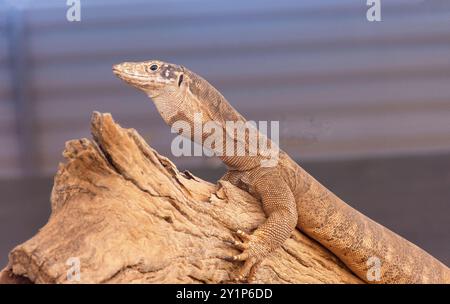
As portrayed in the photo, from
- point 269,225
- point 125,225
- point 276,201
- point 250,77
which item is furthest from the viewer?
point 250,77

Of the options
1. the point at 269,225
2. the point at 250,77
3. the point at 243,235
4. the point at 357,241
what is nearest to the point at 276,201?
the point at 269,225

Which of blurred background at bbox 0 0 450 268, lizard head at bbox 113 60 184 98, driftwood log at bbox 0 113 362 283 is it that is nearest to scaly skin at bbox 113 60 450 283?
lizard head at bbox 113 60 184 98

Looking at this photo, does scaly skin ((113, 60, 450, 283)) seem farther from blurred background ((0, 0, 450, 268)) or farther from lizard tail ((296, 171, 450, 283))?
blurred background ((0, 0, 450, 268))

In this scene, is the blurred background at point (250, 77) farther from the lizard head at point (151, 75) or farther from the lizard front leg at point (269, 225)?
the lizard head at point (151, 75)

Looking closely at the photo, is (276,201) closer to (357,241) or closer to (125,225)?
(357,241)
